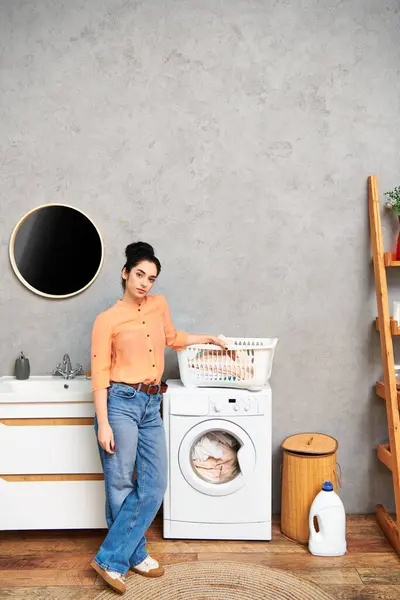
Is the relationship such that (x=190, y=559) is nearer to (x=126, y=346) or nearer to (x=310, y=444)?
(x=310, y=444)

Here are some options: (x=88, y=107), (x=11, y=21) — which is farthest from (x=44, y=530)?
(x=11, y=21)

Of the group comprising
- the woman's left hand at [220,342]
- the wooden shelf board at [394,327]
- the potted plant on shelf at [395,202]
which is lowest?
the woman's left hand at [220,342]

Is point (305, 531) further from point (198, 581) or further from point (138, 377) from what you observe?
point (138, 377)

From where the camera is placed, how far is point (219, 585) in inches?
101

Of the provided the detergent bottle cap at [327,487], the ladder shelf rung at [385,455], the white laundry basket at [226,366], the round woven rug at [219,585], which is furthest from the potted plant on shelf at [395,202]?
the round woven rug at [219,585]

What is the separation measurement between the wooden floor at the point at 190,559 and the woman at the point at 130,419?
0.58 feet

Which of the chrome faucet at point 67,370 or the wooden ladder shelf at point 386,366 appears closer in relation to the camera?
the wooden ladder shelf at point 386,366

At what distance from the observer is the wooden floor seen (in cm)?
254

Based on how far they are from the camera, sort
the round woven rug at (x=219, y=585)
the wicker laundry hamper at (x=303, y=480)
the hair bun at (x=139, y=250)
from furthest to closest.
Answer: the wicker laundry hamper at (x=303, y=480) < the hair bun at (x=139, y=250) < the round woven rug at (x=219, y=585)

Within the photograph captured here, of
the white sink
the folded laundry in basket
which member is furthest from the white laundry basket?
the white sink

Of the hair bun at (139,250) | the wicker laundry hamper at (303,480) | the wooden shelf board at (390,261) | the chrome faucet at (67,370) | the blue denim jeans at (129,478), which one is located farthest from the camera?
the chrome faucet at (67,370)

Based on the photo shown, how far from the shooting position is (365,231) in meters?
3.35

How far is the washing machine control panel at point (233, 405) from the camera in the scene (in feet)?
9.69

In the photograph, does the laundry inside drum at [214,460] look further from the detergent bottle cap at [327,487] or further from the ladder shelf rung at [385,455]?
the ladder shelf rung at [385,455]
